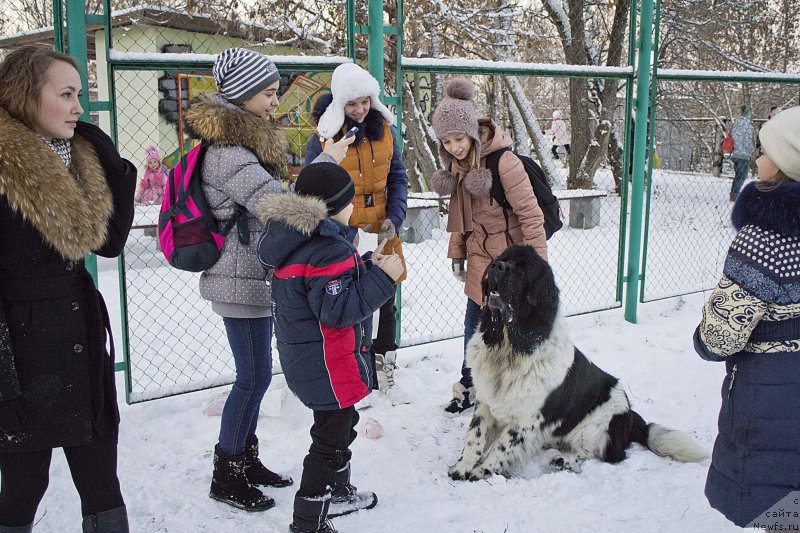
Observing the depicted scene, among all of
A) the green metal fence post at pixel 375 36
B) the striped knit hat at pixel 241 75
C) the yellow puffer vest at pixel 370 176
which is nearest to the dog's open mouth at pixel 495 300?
the yellow puffer vest at pixel 370 176

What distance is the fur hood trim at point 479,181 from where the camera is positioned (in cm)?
346

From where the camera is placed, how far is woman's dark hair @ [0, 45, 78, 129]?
184cm

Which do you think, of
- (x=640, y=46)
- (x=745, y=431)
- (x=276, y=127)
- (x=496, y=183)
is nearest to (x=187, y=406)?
(x=276, y=127)

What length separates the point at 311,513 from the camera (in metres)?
2.46

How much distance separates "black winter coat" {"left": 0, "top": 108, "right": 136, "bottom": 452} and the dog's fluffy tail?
2.54m

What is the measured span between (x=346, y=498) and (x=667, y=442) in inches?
63.2

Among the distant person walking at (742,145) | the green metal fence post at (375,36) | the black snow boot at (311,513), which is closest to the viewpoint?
the black snow boot at (311,513)

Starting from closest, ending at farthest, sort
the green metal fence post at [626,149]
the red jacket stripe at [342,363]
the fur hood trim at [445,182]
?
the red jacket stripe at [342,363], the fur hood trim at [445,182], the green metal fence post at [626,149]

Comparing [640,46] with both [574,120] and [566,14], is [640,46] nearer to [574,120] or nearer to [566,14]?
[566,14]

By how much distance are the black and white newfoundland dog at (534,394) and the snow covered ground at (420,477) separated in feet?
0.30

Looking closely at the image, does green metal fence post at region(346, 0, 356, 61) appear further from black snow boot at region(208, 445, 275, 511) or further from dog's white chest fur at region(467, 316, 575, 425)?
black snow boot at region(208, 445, 275, 511)

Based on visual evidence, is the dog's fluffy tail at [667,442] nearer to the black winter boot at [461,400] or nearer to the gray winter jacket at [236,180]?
the black winter boot at [461,400]

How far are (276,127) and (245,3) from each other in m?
6.85

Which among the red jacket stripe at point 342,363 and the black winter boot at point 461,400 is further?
the black winter boot at point 461,400
